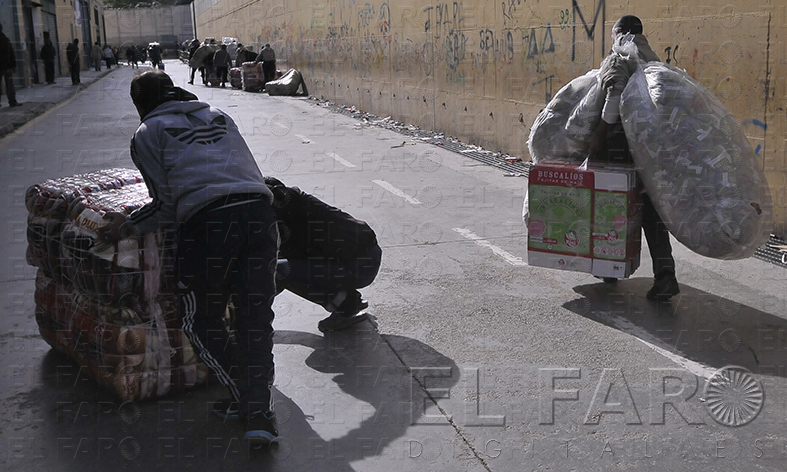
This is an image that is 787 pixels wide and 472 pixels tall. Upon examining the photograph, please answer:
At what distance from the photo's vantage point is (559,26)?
9.92 metres

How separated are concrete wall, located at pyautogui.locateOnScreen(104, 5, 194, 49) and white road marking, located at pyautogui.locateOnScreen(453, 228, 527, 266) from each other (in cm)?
7941

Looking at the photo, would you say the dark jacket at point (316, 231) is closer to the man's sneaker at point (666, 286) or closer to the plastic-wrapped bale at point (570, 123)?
the plastic-wrapped bale at point (570, 123)

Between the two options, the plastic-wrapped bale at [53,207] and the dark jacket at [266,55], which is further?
the dark jacket at [266,55]

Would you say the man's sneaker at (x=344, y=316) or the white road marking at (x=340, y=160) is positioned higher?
the white road marking at (x=340, y=160)

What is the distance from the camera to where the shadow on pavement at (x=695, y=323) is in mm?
4305

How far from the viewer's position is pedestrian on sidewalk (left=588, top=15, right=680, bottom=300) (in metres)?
5.05

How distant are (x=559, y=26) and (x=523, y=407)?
722cm

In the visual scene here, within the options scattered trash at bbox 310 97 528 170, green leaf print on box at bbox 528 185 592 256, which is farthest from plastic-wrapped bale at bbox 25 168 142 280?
scattered trash at bbox 310 97 528 170

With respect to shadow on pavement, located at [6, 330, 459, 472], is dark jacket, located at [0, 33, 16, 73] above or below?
above

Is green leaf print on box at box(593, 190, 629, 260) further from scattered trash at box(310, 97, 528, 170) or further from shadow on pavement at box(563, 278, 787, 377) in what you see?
scattered trash at box(310, 97, 528, 170)

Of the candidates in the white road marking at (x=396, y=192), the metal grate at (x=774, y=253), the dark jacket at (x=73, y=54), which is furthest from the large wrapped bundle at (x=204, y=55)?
the metal grate at (x=774, y=253)

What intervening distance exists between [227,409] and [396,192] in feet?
18.0

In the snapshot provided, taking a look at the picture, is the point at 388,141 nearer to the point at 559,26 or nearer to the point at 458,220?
the point at 559,26

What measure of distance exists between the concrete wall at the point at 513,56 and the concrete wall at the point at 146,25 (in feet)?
205
